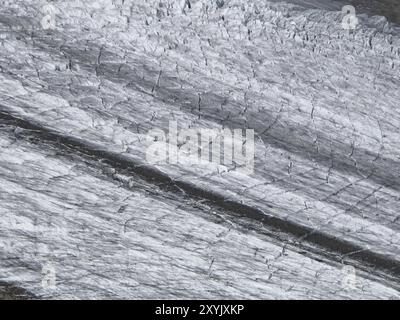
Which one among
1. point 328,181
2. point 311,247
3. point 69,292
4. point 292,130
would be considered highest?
point 292,130

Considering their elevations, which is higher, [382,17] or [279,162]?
[382,17]

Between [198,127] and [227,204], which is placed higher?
[198,127]

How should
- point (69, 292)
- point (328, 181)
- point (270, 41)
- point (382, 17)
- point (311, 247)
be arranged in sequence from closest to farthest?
1. point (69, 292)
2. point (311, 247)
3. point (328, 181)
4. point (270, 41)
5. point (382, 17)

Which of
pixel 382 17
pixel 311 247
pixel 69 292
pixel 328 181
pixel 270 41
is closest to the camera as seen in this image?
pixel 69 292

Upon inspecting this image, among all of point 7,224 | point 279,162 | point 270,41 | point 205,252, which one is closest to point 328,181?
point 279,162

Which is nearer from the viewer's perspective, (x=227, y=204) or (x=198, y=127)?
(x=227, y=204)

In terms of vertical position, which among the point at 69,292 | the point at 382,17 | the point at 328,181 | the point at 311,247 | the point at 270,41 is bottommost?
the point at 69,292

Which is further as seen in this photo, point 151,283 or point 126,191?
point 126,191

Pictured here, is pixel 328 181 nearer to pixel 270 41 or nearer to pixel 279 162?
pixel 279 162

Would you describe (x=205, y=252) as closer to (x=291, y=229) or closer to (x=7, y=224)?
(x=291, y=229)
